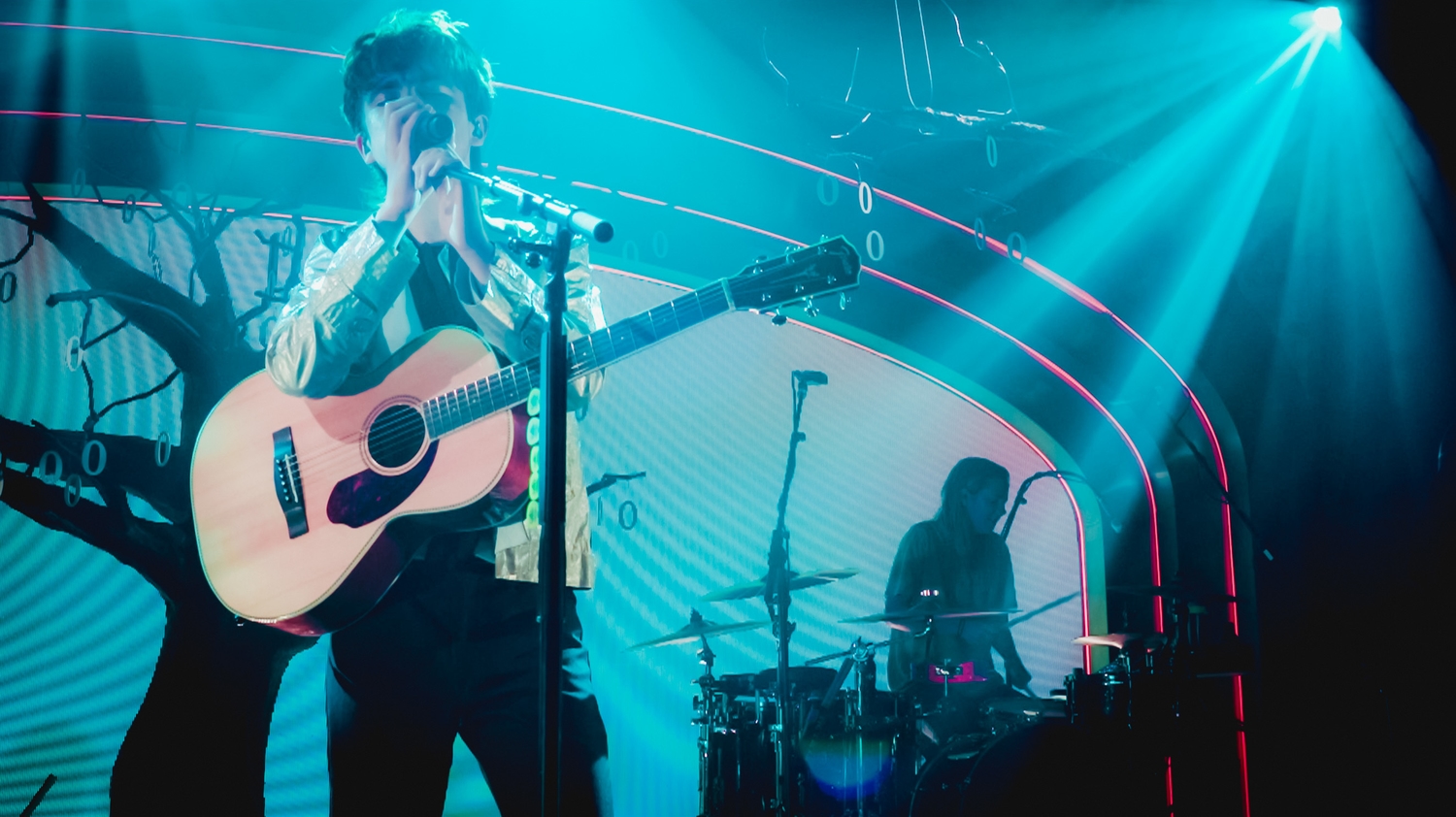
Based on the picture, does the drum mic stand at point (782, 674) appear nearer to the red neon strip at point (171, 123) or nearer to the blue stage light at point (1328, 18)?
the red neon strip at point (171, 123)

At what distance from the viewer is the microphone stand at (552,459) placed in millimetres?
1498

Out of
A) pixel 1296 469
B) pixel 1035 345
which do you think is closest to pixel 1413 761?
pixel 1296 469

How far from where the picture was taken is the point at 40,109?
3906mm

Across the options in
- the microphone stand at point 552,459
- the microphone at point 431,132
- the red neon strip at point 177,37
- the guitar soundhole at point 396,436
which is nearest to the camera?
the microphone stand at point 552,459

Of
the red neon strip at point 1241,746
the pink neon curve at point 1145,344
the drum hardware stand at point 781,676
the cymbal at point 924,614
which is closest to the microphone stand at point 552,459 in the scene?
the drum hardware stand at point 781,676

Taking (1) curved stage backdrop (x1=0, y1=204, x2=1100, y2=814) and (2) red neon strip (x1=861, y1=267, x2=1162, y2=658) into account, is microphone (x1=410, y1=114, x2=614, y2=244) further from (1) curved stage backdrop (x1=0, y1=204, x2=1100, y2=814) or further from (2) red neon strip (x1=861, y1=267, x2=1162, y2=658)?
(2) red neon strip (x1=861, y1=267, x2=1162, y2=658)

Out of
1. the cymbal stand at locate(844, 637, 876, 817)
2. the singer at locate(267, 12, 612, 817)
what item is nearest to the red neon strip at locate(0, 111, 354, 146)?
the singer at locate(267, 12, 612, 817)

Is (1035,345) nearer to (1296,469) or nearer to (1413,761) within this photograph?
(1296,469)

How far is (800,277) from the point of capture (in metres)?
2.08

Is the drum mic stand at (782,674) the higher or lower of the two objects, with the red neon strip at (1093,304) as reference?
lower

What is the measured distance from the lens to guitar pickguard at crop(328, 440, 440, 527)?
2004mm

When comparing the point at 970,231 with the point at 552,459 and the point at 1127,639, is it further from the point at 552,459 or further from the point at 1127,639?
the point at 552,459

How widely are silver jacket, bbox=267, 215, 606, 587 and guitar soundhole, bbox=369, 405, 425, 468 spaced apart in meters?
0.13

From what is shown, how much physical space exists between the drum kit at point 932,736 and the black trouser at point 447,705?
92.2 inches
